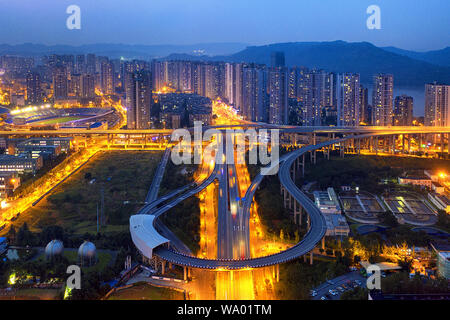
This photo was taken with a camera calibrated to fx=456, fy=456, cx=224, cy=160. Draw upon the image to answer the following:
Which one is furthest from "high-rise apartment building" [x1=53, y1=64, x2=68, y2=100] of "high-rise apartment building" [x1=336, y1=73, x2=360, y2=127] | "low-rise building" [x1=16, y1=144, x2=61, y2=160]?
"high-rise apartment building" [x1=336, y1=73, x2=360, y2=127]

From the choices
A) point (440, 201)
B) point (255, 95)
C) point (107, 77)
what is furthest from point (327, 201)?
point (107, 77)

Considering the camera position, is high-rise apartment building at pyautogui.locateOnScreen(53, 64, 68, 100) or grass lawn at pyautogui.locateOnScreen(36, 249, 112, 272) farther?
high-rise apartment building at pyautogui.locateOnScreen(53, 64, 68, 100)

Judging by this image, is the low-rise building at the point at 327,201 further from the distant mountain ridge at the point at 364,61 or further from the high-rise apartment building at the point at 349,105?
the distant mountain ridge at the point at 364,61

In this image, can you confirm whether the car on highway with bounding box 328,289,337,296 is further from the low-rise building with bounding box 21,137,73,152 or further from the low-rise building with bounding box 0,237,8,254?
the low-rise building with bounding box 21,137,73,152

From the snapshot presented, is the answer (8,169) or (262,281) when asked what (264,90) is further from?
(262,281)

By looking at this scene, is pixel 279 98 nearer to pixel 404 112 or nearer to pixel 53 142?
pixel 404 112
